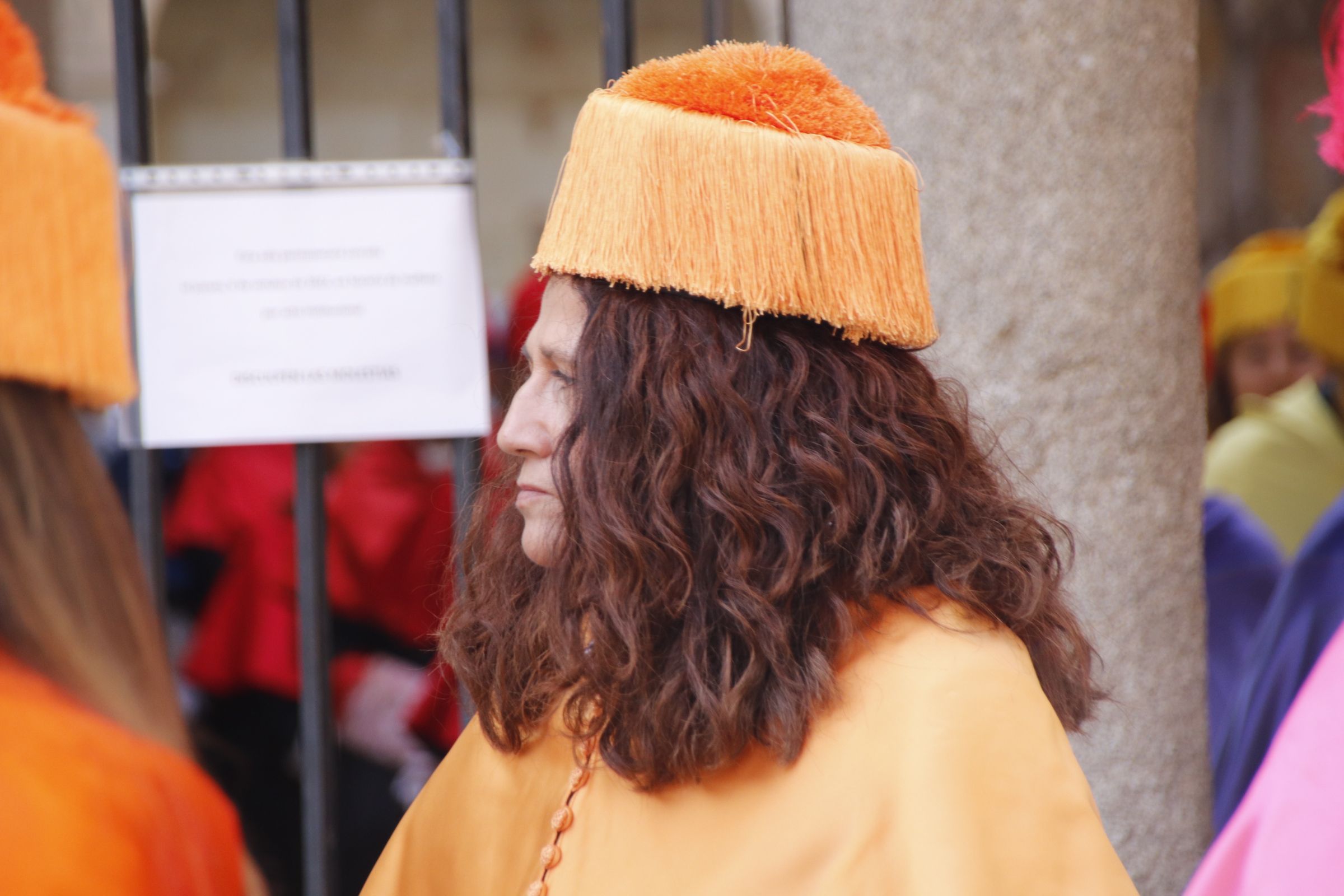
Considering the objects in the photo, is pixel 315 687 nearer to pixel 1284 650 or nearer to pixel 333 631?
pixel 333 631

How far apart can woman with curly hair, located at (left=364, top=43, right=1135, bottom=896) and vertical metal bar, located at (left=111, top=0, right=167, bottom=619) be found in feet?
2.12

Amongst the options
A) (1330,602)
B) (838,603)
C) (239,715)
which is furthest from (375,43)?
(838,603)

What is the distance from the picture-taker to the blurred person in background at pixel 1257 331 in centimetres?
421

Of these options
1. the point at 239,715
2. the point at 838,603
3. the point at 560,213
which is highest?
the point at 560,213

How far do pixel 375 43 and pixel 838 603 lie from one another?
5.94 m

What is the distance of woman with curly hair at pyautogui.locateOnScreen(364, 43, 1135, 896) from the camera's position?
50.4 inches

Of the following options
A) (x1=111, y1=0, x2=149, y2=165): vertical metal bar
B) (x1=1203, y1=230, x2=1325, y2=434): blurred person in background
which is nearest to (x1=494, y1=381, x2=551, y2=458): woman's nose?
(x1=111, y1=0, x2=149, y2=165): vertical metal bar

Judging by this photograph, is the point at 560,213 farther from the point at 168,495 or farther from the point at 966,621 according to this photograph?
the point at 168,495

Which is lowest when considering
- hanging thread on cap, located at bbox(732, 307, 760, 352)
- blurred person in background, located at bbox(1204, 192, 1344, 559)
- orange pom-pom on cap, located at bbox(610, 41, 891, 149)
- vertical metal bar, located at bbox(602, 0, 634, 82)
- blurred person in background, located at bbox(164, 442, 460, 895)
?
blurred person in background, located at bbox(164, 442, 460, 895)

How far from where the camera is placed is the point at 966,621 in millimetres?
1374

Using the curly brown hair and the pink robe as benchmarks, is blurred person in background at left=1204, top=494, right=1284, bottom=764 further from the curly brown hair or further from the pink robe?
the curly brown hair

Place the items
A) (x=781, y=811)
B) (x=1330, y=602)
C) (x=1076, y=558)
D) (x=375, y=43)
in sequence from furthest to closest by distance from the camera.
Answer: (x=375, y=43) < (x=1330, y=602) < (x=1076, y=558) < (x=781, y=811)

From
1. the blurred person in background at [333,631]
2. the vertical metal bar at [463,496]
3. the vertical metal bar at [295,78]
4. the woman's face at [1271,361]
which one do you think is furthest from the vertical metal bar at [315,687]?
the woman's face at [1271,361]

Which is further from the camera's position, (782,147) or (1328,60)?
(1328,60)
